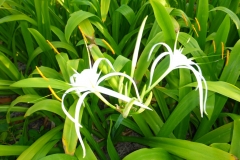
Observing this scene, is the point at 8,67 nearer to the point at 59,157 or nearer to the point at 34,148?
the point at 34,148

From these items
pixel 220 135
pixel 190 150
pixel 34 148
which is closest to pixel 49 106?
pixel 34 148

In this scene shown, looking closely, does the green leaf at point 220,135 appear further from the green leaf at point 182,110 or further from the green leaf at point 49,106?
the green leaf at point 49,106

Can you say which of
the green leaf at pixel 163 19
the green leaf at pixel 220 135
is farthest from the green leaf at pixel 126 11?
the green leaf at pixel 220 135

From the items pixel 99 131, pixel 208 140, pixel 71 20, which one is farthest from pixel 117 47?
pixel 208 140

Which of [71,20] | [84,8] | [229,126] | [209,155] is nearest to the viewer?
[209,155]

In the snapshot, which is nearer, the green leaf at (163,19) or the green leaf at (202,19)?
the green leaf at (163,19)

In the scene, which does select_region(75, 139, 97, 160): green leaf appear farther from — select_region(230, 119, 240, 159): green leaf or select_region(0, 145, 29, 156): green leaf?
select_region(230, 119, 240, 159): green leaf

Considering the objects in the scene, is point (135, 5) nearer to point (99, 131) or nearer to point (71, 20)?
point (71, 20)

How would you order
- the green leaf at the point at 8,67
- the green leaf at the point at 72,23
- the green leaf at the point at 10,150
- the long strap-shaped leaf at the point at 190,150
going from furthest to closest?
the green leaf at the point at 8,67, the green leaf at the point at 72,23, the green leaf at the point at 10,150, the long strap-shaped leaf at the point at 190,150
